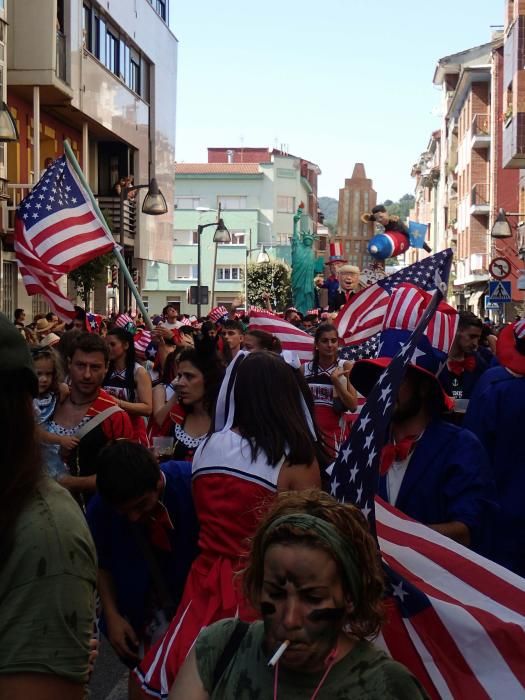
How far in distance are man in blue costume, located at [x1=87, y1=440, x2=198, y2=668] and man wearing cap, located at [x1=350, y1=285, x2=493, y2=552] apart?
31.0 inches

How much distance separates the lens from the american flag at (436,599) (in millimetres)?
3717

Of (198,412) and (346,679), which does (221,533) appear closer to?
(346,679)

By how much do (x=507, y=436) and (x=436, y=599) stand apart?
2280 millimetres

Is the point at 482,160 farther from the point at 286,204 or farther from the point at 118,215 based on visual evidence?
the point at 286,204

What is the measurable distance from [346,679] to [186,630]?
5.95 feet

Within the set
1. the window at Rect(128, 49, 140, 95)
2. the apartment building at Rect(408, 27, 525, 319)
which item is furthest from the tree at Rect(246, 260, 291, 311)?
the window at Rect(128, 49, 140, 95)

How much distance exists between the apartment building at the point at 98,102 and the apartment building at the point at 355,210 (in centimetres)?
10575

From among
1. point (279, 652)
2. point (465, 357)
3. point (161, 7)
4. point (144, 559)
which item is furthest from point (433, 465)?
point (161, 7)

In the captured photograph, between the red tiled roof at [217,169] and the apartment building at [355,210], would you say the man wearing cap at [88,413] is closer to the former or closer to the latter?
the red tiled roof at [217,169]

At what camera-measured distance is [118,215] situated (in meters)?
40.2

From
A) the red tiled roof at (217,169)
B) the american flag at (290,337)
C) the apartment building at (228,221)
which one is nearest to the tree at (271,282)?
the apartment building at (228,221)

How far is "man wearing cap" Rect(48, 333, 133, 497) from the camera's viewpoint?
6.71m

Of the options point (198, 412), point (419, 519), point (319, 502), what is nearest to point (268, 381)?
point (419, 519)

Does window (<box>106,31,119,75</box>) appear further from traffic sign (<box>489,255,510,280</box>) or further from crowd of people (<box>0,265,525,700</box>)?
crowd of people (<box>0,265,525,700</box>)
